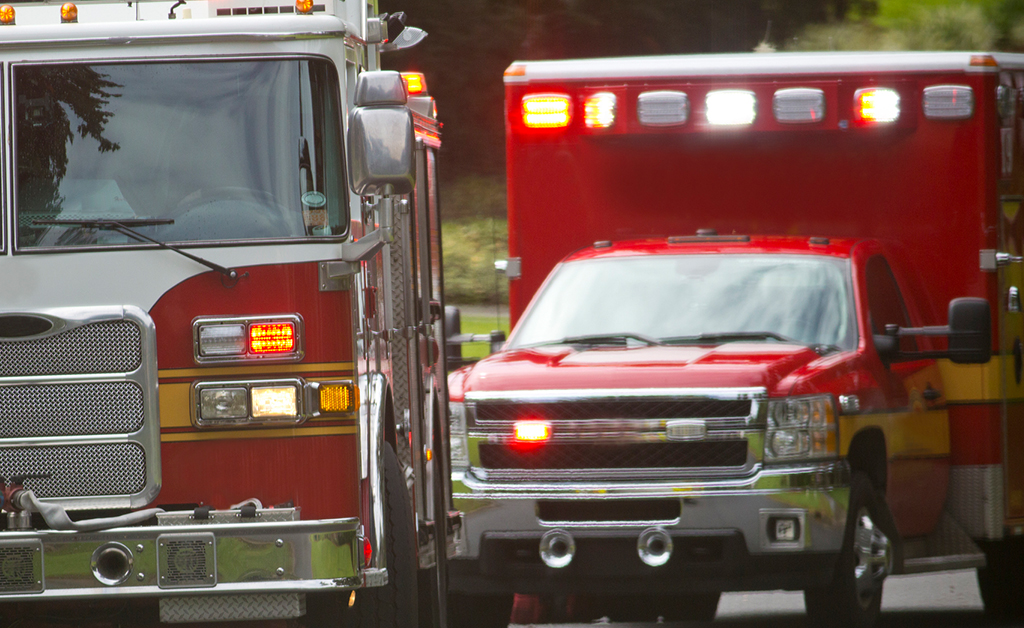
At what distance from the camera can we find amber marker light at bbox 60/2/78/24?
670 centimetres

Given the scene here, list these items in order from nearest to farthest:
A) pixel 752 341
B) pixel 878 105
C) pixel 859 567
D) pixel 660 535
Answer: pixel 660 535 → pixel 859 567 → pixel 752 341 → pixel 878 105

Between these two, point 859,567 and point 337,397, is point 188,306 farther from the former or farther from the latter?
point 859,567

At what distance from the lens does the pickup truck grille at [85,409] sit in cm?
636

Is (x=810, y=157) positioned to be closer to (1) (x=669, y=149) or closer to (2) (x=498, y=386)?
(1) (x=669, y=149)

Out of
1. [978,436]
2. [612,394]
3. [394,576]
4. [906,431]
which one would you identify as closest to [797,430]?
[612,394]

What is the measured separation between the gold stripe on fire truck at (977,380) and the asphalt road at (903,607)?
1276mm

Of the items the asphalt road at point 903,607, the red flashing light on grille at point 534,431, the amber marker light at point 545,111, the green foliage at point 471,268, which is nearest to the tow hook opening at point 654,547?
the red flashing light on grille at point 534,431

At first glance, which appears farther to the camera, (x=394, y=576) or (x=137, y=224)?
(x=394, y=576)

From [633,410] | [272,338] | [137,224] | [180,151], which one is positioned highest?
[180,151]

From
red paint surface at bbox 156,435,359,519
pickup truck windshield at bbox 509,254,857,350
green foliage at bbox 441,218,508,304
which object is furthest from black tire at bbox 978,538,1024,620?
green foliage at bbox 441,218,508,304

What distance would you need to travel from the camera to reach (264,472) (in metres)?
6.42

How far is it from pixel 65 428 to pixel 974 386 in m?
5.41

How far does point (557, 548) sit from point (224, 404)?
2420mm

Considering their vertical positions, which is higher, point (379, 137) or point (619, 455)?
point (379, 137)
